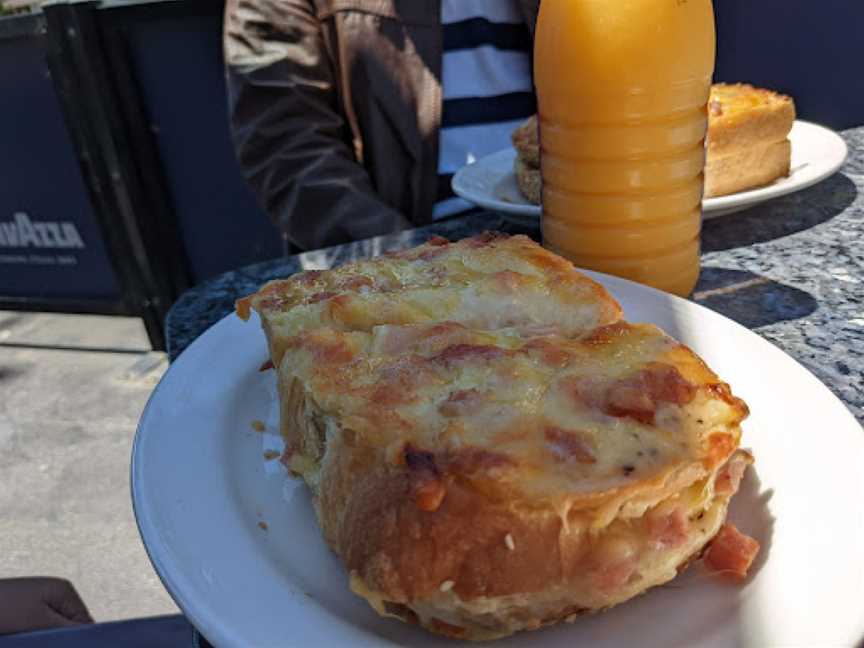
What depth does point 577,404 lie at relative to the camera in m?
0.70

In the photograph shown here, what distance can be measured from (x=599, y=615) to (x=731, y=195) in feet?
3.76

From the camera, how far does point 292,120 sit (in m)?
2.37

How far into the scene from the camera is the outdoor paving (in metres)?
2.37

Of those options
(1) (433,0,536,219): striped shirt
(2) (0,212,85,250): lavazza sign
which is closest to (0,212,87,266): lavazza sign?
(2) (0,212,85,250): lavazza sign

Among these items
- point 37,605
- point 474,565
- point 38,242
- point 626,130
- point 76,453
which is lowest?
point 76,453

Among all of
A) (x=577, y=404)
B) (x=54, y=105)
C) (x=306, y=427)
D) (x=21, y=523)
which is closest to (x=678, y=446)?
(x=577, y=404)

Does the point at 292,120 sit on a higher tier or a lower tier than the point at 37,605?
higher

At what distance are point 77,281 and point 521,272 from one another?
149 inches

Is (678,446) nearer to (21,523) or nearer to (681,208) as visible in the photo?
(681,208)

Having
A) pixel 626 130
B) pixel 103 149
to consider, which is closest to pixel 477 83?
pixel 626 130

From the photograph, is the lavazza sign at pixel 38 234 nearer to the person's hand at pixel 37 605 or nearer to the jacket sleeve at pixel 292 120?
the jacket sleeve at pixel 292 120

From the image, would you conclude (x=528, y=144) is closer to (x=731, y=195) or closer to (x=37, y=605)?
(x=731, y=195)

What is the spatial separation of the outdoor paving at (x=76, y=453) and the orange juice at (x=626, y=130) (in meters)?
1.77

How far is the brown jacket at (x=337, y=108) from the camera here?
2.21m
